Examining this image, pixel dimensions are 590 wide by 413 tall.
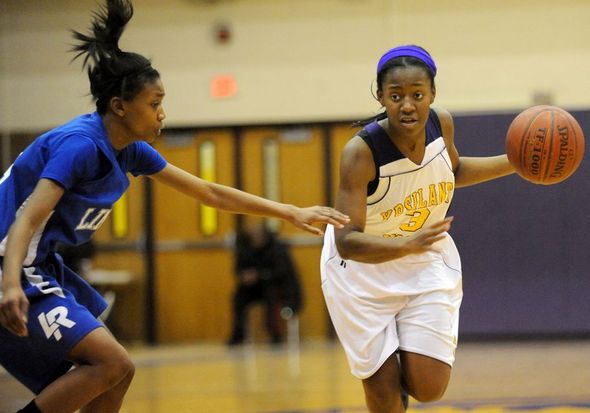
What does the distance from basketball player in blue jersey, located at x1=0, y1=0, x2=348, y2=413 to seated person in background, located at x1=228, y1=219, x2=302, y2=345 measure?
6813 millimetres

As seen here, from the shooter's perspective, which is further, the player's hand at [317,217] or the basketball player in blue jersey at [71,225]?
the player's hand at [317,217]

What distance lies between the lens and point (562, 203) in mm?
10062

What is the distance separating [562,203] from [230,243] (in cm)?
412

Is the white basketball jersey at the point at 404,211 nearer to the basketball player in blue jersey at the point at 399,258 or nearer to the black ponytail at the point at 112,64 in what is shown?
the basketball player in blue jersey at the point at 399,258

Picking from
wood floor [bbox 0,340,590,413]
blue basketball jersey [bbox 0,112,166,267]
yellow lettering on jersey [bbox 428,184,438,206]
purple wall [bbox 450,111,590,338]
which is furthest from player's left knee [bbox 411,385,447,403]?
purple wall [bbox 450,111,590,338]

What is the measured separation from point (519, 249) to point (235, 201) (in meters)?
6.80

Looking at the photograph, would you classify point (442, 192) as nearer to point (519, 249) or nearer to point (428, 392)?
point (428, 392)

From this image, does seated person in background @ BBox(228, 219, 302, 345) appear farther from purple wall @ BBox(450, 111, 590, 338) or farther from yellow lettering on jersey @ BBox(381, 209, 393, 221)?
yellow lettering on jersey @ BBox(381, 209, 393, 221)

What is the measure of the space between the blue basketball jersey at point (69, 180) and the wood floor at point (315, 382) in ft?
9.20

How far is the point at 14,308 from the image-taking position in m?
3.04

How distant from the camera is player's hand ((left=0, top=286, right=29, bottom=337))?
3.04m

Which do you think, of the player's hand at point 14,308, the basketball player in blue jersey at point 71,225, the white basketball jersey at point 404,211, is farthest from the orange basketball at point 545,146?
the player's hand at point 14,308

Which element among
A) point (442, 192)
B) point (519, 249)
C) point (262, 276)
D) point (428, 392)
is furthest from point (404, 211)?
point (262, 276)

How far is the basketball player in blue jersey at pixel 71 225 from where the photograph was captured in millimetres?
3193
